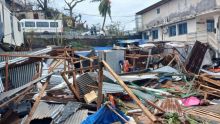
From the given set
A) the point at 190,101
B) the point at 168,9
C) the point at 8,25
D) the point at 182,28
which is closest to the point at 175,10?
the point at 168,9

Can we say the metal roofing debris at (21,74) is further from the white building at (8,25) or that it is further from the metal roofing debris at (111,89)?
the white building at (8,25)

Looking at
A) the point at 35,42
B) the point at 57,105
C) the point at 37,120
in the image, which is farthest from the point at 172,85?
the point at 35,42

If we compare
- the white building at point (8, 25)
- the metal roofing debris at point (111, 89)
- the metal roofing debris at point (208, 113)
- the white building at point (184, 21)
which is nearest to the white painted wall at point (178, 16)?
the white building at point (184, 21)

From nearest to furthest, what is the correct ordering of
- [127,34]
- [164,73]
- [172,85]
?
1. [172,85]
2. [164,73]
3. [127,34]

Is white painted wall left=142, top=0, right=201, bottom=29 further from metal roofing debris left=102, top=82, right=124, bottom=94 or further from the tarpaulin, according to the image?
the tarpaulin

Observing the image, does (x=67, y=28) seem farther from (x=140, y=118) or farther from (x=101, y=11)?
(x=140, y=118)

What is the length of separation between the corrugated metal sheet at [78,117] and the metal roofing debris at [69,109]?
8 cm

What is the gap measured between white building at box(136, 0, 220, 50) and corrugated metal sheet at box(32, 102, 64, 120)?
21.6m

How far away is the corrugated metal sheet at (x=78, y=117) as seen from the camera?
6.59 meters

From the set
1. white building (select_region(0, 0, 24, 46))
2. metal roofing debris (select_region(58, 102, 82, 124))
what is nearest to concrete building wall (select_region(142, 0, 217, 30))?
white building (select_region(0, 0, 24, 46))

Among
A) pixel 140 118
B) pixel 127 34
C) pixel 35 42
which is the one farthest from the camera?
pixel 127 34

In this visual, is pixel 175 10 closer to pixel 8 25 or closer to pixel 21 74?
pixel 8 25

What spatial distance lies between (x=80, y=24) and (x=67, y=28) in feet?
17.7

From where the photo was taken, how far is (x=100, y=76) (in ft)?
21.0
